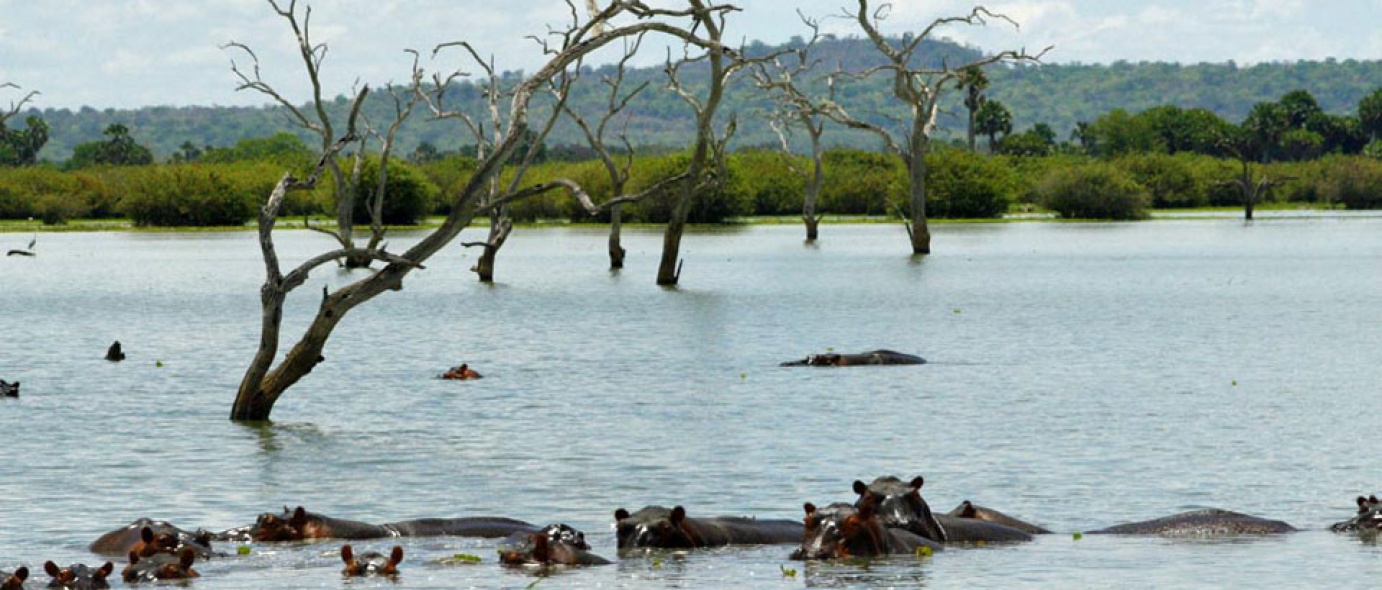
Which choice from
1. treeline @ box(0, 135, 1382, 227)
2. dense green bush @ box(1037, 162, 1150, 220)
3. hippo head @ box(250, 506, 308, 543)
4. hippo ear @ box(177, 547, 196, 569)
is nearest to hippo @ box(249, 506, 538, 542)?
hippo head @ box(250, 506, 308, 543)

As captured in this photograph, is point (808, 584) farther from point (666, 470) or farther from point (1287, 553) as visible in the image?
point (666, 470)

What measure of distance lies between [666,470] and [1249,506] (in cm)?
550

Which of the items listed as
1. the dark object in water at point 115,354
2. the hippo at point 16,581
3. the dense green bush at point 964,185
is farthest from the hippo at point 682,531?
the dense green bush at point 964,185

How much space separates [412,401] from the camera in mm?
26219

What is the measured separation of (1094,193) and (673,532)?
105441 millimetres

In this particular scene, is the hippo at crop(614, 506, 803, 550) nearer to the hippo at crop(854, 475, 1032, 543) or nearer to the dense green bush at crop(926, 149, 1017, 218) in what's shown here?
the hippo at crop(854, 475, 1032, 543)

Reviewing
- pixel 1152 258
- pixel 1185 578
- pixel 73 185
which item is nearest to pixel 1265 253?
pixel 1152 258

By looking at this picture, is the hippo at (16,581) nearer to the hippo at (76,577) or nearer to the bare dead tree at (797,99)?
the hippo at (76,577)

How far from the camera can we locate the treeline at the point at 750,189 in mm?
107812

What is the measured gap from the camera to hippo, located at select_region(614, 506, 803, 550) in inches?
547

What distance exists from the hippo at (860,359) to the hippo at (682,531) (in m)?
15.3

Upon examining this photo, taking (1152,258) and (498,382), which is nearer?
(498,382)

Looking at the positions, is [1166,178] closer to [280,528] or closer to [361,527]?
[361,527]

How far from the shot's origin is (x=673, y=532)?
549 inches
